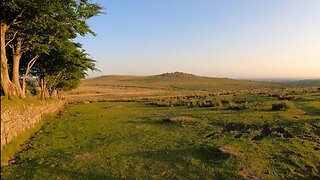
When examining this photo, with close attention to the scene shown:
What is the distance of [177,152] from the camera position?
53.5 ft

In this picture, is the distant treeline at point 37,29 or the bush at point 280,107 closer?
the distant treeline at point 37,29

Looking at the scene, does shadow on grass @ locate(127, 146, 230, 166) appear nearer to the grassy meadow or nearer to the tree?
the grassy meadow

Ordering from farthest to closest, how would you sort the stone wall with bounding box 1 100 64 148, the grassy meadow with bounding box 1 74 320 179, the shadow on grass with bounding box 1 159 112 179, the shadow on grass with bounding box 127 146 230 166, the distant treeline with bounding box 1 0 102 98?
1. the distant treeline with bounding box 1 0 102 98
2. the stone wall with bounding box 1 100 64 148
3. the shadow on grass with bounding box 127 146 230 166
4. the grassy meadow with bounding box 1 74 320 179
5. the shadow on grass with bounding box 1 159 112 179

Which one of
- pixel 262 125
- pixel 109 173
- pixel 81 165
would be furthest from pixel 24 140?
pixel 262 125

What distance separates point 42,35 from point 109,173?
1902 cm

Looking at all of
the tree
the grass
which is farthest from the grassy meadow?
the tree

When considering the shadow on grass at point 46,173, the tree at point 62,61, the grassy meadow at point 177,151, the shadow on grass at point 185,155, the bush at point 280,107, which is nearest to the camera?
the shadow on grass at point 46,173

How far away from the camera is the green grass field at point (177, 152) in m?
13.7

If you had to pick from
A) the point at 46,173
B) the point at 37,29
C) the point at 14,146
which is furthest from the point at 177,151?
the point at 37,29

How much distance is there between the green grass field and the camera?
44.9 ft

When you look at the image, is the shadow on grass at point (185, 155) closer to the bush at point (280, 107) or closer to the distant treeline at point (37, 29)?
the distant treeline at point (37, 29)

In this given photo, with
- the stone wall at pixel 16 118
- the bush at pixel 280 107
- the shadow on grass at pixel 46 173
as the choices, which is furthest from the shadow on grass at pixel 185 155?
the bush at pixel 280 107

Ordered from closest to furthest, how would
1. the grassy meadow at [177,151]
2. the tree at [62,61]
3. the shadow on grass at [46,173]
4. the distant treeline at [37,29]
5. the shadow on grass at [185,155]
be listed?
the shadow on grass at [46,173], the grassy meadow at [177,151], the shadow on grass at [185,155], the distant treeline at [37,29], the tree at [62,61]

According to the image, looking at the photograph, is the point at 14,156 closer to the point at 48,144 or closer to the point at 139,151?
the point at 48,144
